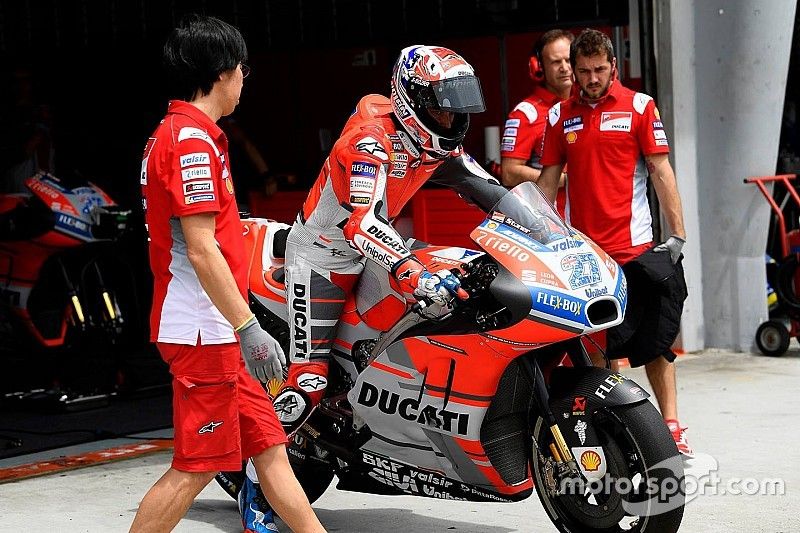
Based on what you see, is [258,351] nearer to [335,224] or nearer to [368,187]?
[368,187]

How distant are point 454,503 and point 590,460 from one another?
120 centimetres

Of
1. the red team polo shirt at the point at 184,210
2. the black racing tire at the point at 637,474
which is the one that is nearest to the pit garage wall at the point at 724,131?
the black racing tire at the point at 637,474

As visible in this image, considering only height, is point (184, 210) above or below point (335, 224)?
above

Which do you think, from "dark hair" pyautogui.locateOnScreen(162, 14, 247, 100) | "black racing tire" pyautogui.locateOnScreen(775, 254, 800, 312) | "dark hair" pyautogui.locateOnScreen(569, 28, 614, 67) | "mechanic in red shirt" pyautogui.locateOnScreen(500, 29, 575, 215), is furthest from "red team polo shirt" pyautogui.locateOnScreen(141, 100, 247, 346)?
"black racing tire" pyautogui.locateOnScreen(775, 254, 800, 312)

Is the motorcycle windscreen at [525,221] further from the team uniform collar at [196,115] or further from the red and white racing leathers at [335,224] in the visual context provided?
→ the team uniform collar at [196,115]

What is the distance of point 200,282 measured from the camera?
4504 millimetres

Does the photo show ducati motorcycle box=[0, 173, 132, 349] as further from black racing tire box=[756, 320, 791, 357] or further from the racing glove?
the racing glove

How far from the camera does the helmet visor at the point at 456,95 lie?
5293 mm

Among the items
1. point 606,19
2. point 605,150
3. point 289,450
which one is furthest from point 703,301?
point 289,450

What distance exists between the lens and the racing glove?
4820 millimetres

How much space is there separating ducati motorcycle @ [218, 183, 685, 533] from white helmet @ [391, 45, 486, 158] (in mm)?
334

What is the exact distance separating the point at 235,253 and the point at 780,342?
568cm

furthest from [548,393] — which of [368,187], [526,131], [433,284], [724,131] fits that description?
[724,131]

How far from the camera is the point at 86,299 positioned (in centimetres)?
973
